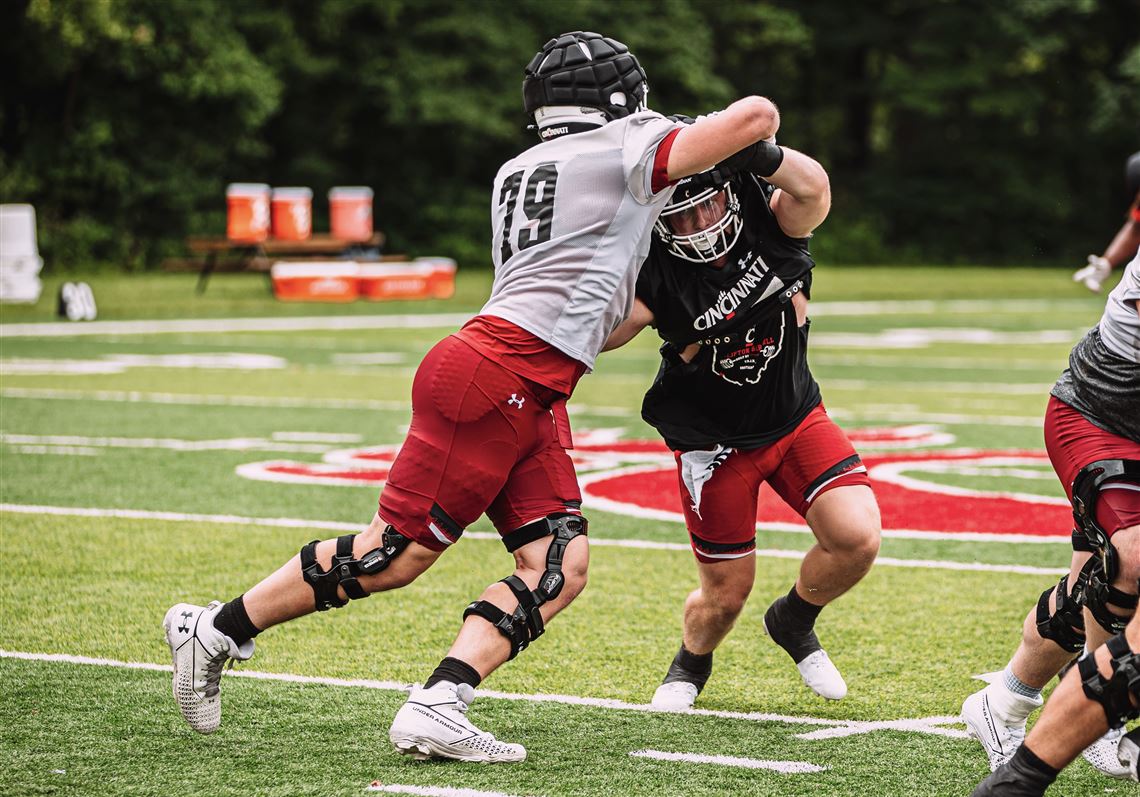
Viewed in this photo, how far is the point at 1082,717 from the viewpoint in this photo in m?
3.79

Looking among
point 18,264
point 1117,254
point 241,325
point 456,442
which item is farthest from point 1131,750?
point 18,264

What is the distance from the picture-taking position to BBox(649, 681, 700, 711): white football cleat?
5.38 metres

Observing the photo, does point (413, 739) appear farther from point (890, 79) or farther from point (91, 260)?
point (890, 79)

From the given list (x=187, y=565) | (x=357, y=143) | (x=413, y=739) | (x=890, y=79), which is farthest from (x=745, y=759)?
(x=890, y=79)

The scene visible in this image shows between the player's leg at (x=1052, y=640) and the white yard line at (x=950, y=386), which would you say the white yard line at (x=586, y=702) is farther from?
the white yard line at (x=950, y=386)

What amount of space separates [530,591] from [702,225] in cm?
123

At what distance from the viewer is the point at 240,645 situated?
190 inches

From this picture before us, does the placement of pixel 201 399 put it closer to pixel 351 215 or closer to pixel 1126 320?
pixel 1126 320

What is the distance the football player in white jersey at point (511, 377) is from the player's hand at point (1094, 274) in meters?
3.39

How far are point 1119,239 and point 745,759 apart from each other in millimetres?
3800

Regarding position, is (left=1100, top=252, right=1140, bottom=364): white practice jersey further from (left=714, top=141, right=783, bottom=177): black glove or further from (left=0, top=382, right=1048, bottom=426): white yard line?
(left=0, top=382, right=1048, bottom=426): white yard line

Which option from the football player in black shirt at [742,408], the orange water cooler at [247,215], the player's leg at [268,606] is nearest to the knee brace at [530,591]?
the player's leg at [268,606]

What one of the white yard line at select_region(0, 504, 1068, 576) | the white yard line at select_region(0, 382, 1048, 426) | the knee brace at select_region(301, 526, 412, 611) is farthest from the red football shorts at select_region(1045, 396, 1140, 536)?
the white yard line at select_region(0, 382, 1048, 426)

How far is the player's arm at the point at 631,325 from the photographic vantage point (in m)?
4.96
